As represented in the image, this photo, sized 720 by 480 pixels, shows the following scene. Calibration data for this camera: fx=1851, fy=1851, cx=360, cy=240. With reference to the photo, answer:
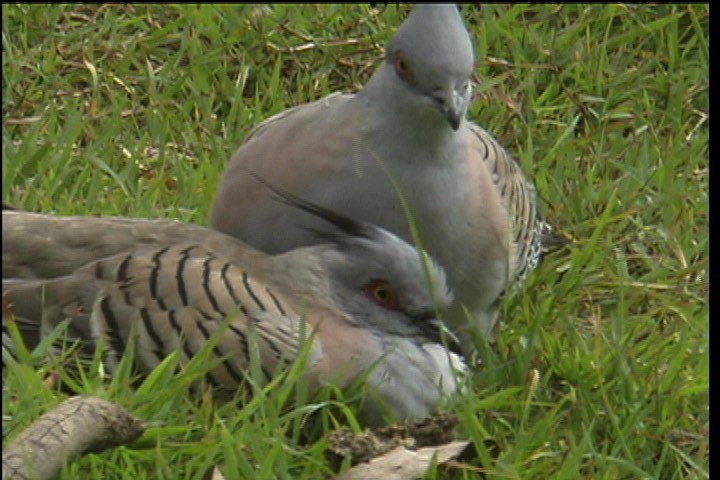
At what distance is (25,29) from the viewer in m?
5.89

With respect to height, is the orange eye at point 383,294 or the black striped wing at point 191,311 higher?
the black striped wing at point 191,311

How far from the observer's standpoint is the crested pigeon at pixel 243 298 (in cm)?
385

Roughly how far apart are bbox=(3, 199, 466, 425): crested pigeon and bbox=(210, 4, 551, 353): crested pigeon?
3.9 inches

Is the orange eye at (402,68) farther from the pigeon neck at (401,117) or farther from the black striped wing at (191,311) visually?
the black striped wing at (191,311)

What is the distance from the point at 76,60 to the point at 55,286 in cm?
194

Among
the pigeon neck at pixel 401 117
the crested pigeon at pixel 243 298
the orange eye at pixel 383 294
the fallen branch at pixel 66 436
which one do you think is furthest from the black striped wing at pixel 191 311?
the pigeon neck at pixel 401 117

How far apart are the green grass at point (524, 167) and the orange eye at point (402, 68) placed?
2.17ft

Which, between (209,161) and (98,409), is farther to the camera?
(209,161)

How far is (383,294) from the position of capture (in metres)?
4.15

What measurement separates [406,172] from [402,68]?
0.24m

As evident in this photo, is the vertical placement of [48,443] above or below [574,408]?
above

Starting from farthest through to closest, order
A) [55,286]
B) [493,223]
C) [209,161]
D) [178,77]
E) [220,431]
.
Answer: [178,77], [209,161], [493,223], [55,286], [220,431]

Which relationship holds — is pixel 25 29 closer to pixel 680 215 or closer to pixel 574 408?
pixel 680 215
